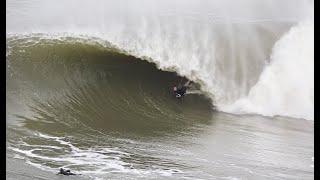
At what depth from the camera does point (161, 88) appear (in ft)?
58.9

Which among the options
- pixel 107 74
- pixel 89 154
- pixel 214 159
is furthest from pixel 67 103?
pixel 214 159

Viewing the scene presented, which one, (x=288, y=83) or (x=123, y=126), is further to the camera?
(x=288, y=83)

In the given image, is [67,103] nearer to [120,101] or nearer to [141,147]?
[120,101]

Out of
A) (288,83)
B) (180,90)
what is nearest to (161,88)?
(180,90)

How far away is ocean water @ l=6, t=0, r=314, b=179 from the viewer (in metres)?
12.6

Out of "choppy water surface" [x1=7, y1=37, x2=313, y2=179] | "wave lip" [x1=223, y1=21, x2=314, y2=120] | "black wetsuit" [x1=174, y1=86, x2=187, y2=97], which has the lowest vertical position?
"choppy water surface" [x1=7, y1=37, x2=313, y2=179]

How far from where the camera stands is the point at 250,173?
12234 millimetres

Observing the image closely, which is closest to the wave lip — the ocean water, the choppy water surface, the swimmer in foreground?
the ocean water

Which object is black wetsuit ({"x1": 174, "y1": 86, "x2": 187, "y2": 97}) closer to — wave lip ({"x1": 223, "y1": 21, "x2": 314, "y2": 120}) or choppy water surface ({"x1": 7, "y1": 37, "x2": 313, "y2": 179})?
choppy water surface ({"x1": 7, "y1": 37, "x2": 313, "y2": 179})

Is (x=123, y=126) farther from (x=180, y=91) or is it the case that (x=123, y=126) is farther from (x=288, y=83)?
(x=288, y=83)

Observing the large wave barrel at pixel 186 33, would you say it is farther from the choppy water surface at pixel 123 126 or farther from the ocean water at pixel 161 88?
the choppy water surface at pixel 123 126

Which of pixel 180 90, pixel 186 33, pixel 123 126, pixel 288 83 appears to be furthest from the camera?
pixel 288 83

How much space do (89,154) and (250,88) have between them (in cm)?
835

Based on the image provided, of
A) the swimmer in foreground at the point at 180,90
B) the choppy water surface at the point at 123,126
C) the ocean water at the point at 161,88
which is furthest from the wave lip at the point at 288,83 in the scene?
the swimmer in foreground at the point at 180,90
